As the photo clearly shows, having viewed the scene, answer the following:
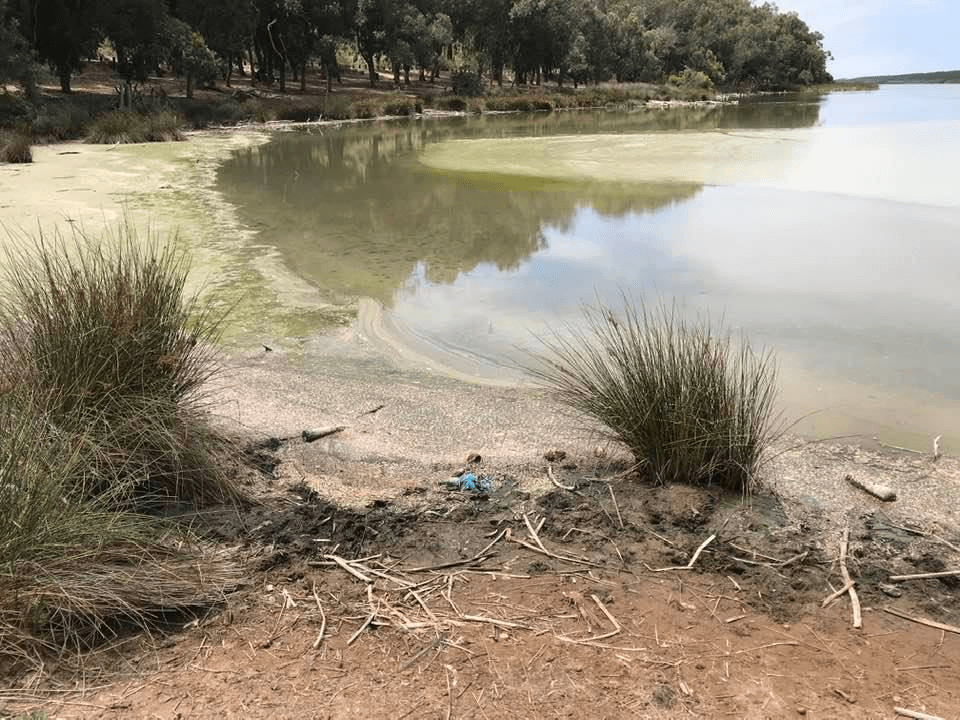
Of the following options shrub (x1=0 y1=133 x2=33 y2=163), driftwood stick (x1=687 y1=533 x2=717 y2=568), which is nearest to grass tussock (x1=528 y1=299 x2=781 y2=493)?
driftwood stick (x1=687 y1=533 x2=717 y2=568)

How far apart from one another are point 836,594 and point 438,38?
35766mm

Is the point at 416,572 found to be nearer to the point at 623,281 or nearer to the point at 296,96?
the point at 623,281

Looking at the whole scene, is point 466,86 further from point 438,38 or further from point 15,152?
point 15,152

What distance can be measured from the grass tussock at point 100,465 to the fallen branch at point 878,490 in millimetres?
2294

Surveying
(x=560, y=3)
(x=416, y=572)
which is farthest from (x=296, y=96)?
(x=416, y=572)

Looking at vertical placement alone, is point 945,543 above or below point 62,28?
below

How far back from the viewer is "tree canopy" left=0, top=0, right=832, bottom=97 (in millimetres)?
20000

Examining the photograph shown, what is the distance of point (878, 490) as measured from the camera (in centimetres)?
283

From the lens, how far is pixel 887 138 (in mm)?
17578

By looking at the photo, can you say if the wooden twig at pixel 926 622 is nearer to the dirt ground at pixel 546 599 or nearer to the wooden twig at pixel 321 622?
the dirt ground at pixel 546 599

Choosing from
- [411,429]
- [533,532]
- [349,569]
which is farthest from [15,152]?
[533,532]

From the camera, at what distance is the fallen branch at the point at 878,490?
2805 mm

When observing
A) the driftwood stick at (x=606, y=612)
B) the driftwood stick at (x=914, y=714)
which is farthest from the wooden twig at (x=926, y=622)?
the driftwood stick at (x=606, y=612)

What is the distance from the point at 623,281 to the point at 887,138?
14804 millimetres
